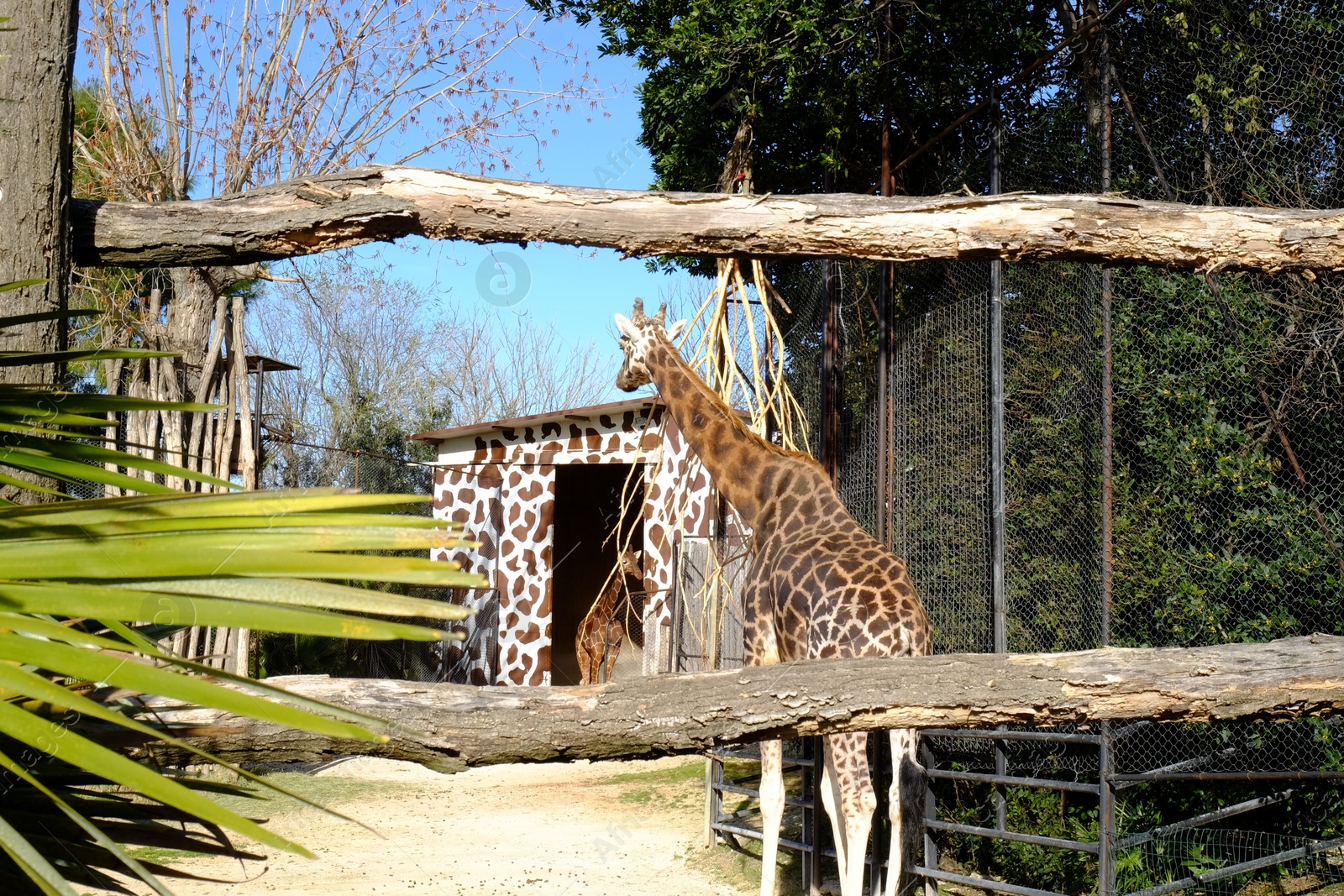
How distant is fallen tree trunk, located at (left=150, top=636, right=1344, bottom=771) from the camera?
6.99 feet

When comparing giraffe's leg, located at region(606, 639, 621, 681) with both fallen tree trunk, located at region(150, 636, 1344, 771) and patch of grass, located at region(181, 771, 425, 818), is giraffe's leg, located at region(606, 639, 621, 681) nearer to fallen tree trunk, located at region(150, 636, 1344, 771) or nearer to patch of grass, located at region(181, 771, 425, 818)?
patch of grass, located at region(181, 771, 425, 818)

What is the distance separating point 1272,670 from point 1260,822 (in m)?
3.65

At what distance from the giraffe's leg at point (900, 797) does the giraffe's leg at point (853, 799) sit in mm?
237

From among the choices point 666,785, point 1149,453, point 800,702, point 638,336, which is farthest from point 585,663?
point 800,702

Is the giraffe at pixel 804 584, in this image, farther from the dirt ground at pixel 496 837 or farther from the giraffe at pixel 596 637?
the giraffe at pixel 596 637

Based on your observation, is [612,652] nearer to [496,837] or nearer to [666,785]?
[666,785]

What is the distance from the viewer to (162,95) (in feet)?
33.8

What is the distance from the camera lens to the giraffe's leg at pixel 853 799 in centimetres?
462

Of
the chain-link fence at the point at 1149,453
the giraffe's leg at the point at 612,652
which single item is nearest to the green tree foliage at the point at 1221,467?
the chain-link fence at the point at 1149,453

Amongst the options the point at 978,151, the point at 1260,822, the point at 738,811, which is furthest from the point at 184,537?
the point at 738,811

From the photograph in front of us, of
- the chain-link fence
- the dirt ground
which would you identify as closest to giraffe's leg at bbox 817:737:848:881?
the chain-link fence

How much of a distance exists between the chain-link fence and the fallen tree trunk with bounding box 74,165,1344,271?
2594 millimetres

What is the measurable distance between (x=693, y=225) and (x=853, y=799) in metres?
2.92

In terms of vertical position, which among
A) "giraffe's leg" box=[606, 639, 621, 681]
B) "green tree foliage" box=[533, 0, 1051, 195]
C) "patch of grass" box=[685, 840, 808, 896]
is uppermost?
"green tree foliage" box=[533, 0, 1051, 195]
